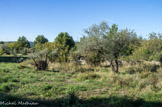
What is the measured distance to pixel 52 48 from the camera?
15.8 meters

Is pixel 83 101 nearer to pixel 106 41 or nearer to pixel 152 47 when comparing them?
pixel 106 41

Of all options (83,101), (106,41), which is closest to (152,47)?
(106,41)

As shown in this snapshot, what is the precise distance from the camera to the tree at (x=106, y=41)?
31.3ft

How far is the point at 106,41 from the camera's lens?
9.51m

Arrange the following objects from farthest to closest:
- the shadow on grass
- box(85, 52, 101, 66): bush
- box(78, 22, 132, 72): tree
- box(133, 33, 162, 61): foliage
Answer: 1. box(85, 52, 101, 66): bush
2. box(133, 33, 162, 61): foliage
3. box(78, 22, 132, 72): tree
4. the shadow on grass

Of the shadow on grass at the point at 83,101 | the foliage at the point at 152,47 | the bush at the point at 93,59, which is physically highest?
the foliage at the point at 152,47

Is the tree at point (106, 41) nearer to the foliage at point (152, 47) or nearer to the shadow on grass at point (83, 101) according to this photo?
the foliage at point (152, 47)

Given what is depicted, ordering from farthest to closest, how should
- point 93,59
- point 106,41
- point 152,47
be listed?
point 93,59
point 152,47
point 106,41

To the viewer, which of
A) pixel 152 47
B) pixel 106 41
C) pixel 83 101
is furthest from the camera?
pixel 152 47

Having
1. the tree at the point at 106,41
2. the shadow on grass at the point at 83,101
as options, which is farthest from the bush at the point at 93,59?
the shadow on grass at the point at 83,101

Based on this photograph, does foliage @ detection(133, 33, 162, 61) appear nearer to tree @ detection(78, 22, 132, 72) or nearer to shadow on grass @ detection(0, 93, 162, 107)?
tree @ detection(78, 22, 132, 72)

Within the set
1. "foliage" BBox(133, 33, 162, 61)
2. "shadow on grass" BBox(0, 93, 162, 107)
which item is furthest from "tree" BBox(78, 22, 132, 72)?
"shadow on grass" BBox(0, 93, 162, 107)

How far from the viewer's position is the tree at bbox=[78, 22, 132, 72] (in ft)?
31.3

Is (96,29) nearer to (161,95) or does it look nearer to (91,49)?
(91,49)
